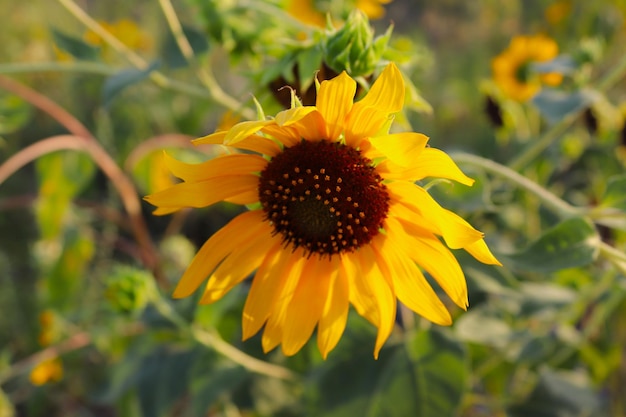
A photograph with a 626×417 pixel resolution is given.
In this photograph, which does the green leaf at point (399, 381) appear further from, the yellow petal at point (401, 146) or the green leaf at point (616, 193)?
the yellow petal at point (401, 146)

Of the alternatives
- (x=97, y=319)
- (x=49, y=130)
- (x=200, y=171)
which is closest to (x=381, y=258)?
(x=200, y=171)

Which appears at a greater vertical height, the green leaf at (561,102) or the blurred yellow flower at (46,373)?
the green leaf at (561,102)

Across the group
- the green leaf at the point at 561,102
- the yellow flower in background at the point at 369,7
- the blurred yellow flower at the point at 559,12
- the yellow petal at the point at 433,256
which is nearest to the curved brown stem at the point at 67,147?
the yellow flower in background at the point at 369,7

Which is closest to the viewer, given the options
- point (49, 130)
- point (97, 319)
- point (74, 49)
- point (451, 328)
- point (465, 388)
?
point (465, 388)

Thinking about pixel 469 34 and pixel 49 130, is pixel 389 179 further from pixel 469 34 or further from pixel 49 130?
pixel 469 34

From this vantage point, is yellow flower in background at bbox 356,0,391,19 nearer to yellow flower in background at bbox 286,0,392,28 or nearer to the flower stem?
yellow flower in background at bbox 286,0,392,28

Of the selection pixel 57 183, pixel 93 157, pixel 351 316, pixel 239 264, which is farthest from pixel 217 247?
pixel 57 183

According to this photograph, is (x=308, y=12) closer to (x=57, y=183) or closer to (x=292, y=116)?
(x=57, y=183)
